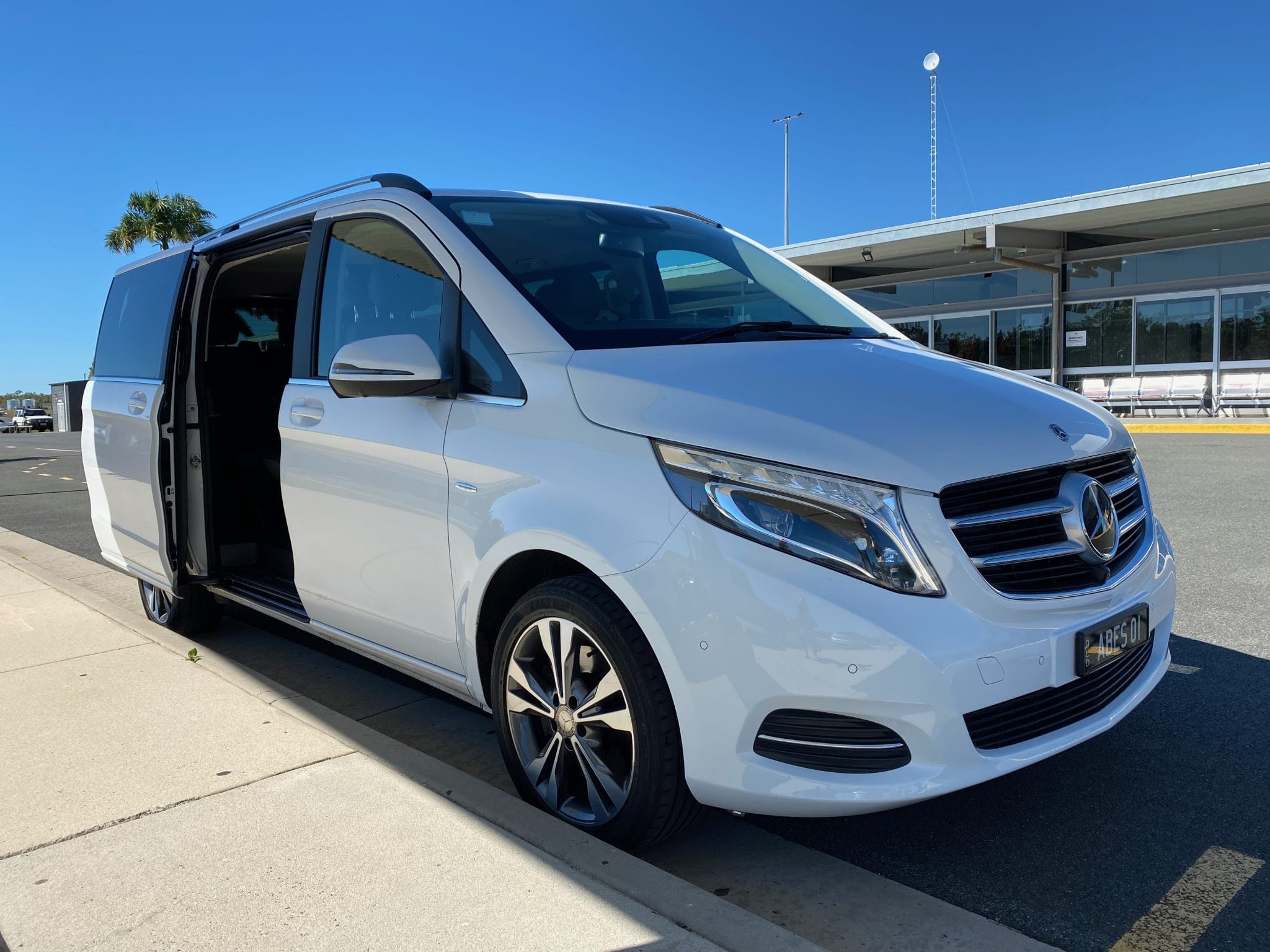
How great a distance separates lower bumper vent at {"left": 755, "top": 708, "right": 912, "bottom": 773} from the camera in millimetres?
2125

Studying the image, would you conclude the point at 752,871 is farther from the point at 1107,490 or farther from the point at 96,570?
the point at 96,570

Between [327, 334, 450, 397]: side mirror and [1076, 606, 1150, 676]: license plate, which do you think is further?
[327, 334, 450, 397]: side mirror

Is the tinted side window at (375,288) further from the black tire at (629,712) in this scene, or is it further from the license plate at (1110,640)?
the license plate at (1110,640)

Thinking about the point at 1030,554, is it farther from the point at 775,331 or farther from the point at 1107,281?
the point at 1107,281

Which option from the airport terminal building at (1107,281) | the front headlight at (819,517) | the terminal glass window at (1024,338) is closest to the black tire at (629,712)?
the front headlight at (819,517)

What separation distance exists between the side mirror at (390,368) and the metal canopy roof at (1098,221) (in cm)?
1713

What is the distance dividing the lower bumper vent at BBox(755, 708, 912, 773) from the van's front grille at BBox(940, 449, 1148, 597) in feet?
1.43

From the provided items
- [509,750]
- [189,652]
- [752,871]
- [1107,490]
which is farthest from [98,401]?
[1107,490]

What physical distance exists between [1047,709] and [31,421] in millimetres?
72586

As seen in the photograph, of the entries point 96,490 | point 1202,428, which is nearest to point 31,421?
point 1202,428

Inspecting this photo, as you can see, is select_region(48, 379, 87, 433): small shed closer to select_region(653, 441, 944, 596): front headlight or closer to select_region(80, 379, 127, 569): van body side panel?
select_region(80, 379, 127, 569): van body side panel

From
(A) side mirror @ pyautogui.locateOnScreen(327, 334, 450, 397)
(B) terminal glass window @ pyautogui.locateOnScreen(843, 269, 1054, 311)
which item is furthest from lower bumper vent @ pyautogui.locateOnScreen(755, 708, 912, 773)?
(B) terminal glass window @ pyautogui.locateOnScreen(843, 269, 1054, 311)

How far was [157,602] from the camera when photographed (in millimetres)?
5121

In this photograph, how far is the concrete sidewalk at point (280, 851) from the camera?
211 centimetres
